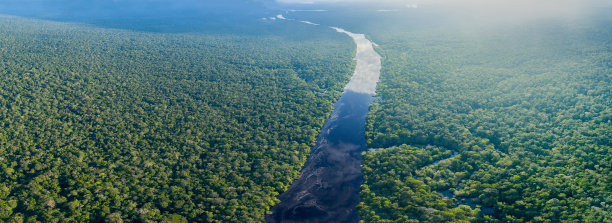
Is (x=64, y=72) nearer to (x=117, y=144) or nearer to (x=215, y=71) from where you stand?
(x=215, y=71)

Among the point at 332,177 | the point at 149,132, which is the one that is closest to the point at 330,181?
the point at 332,177

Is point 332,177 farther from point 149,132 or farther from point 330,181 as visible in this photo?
point 149,132

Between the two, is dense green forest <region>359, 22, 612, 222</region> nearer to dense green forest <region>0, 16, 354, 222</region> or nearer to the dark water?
the dark water

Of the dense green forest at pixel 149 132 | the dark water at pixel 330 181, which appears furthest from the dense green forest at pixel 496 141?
the dense green forest at pixel 149 132

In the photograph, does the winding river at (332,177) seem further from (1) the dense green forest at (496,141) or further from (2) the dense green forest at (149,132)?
(1) the dense green forest at (496,141)

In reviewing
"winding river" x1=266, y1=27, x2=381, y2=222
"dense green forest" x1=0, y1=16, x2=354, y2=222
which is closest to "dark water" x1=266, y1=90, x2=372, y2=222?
"winding river" x1=266, y1=27, x2=381, y2=222

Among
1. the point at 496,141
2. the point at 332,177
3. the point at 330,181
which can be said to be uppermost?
the point at 496,141

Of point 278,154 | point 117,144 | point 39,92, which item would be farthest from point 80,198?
point 39,92

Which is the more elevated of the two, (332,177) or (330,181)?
(332,177)
